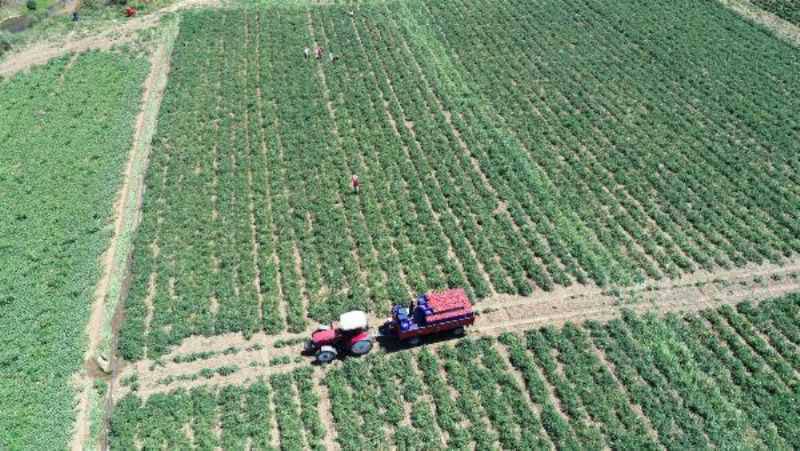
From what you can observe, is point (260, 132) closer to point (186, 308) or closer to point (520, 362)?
point (186, 308)

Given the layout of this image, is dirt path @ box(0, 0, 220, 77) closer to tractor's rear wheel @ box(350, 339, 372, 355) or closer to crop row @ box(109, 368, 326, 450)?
crop row @ box(109, 368, 326, 450)

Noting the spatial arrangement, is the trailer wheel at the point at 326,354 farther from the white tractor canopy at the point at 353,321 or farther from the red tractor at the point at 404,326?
the white tractor canopy at the point at 353,321

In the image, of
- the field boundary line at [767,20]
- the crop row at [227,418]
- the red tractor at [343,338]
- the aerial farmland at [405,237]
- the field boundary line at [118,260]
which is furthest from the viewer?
the field boundary line at [767,20]

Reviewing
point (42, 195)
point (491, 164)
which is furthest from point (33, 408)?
point (491, 164)

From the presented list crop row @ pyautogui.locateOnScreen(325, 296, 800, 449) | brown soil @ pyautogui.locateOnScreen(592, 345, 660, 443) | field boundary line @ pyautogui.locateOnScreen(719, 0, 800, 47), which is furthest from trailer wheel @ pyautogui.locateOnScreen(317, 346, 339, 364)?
field boundary line @ pyautogui.locateOnScreen(719, 0, 800, 47)

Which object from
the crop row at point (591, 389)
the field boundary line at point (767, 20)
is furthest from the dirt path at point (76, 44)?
the field boundary line at point (767, 20)

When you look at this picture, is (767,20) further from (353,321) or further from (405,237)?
(353,321)
